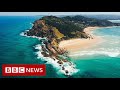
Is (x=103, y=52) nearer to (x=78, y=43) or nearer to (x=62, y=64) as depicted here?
(x=78, y=43)

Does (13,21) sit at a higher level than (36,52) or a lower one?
higher

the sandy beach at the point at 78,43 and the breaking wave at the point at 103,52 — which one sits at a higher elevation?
the sandy beach at the point at 78,43

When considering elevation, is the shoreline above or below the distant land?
below

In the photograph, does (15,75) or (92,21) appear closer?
(15,75)

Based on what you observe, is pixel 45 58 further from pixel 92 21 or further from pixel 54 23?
pixel 92 21

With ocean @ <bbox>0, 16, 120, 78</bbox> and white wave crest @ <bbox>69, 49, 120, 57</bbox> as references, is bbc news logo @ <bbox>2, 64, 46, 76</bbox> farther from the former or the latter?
white wave crest @ <bbox>69, 49, 120, 57</bbox>

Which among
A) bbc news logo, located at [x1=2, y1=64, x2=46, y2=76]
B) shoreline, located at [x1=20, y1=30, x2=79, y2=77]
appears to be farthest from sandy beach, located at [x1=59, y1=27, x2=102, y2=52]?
bbc news logo, located at [x1=2, y1=64, x2=46, y2=76]

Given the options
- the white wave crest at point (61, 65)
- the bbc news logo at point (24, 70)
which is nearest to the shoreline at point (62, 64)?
the white wave crest at point (61, 65)

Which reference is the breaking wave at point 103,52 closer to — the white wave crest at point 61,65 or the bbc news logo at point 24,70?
the white wave crest at point 61,65
